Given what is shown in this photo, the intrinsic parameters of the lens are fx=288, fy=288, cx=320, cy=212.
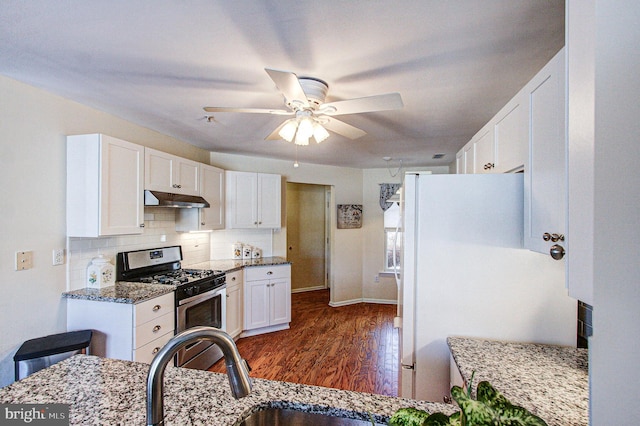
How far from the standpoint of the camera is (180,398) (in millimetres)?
895

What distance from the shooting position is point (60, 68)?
Answer: 1.70 meters

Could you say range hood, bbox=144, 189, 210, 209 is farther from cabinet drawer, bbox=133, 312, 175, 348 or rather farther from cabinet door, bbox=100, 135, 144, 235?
cabinet drawer, bbox=133, 312, 175, 348

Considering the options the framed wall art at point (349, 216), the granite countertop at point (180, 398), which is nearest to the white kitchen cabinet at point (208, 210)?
the framed wall art at point (349, 216)

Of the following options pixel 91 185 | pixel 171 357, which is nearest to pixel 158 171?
pixel 91 185

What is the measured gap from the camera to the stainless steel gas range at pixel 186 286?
99.1 inches

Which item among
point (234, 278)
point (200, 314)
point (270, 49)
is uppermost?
point (270, 49)

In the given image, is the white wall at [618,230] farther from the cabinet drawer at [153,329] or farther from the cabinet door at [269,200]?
the cabinet door at [269,200]

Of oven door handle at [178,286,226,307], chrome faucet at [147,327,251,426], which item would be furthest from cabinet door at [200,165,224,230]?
chrome faucet at [147,327,251,426]

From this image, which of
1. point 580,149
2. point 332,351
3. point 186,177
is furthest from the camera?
point 332,351

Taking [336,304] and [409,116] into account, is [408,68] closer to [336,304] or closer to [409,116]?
[409,116]

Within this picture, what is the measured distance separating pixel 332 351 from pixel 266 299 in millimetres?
1015

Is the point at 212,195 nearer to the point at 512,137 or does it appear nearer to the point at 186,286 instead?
the point at 186,286

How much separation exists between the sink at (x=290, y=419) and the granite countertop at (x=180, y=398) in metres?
0.02

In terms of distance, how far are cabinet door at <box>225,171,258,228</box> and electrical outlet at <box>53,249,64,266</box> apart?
5.66 feet
